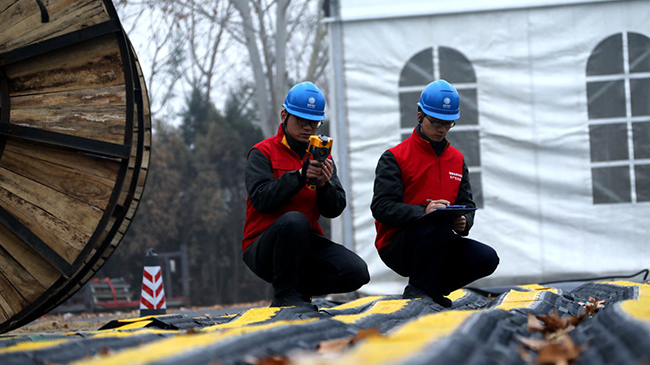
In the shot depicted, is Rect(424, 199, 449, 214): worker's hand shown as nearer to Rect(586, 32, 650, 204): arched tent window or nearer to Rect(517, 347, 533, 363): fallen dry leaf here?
Rect(517, 347, 533, 363): fallen dry leaf

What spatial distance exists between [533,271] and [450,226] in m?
3.62

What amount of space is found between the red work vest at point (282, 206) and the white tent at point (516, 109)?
3.55m

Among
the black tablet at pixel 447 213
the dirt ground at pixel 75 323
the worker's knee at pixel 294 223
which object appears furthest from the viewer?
the dirt ground at pixel 75 323

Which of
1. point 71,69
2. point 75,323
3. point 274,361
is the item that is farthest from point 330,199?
point 75,323

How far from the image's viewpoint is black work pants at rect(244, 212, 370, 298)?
413 centimetres

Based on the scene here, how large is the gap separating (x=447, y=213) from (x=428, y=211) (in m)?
0.15

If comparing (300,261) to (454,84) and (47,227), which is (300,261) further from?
(454,84)

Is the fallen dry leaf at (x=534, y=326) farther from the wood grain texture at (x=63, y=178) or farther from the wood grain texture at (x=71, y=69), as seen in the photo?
the wood grain texture at (x=71, y=69)

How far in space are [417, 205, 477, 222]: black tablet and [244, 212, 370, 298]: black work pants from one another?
0.50m

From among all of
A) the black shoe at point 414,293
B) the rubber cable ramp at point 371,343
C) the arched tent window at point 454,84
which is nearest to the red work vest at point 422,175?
the black shoe at point 414,293

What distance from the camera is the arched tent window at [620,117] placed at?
313 inches

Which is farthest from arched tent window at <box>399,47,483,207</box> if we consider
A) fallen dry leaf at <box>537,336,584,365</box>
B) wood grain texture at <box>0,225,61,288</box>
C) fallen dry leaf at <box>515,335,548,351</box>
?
fallen dry leaf at <box>537,336,584,365</box>

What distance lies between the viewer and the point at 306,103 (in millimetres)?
4371

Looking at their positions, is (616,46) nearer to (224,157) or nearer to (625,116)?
(625,116)
